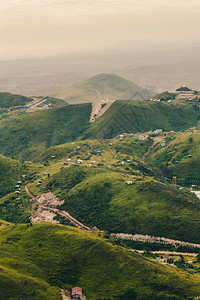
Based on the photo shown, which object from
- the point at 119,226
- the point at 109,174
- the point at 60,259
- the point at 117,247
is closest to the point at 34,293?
the point at 60,259

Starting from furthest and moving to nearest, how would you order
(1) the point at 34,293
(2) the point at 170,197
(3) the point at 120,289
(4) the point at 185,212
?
1. (2) the point at 170,197
2. (4) the point at 185,212
3. (3) the point at 120,289
4. (1) the point at 34,293

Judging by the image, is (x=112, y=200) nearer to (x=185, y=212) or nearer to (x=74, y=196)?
(x=74, y=196)

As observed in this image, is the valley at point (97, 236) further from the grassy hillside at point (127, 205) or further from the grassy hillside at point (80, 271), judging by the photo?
the grassy hillside at point (127, 205)

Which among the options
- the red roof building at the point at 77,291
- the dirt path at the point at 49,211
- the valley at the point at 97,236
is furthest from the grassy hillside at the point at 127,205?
the red roof building at the point at 77,291

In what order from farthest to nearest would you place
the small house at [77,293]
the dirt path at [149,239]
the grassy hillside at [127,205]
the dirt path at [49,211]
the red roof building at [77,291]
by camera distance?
the dirt path at [49,211] < the grassy hillside at [127,205] < the dirt path at [149,239] < the red roof building at [77,291] < the small house at [77,293]

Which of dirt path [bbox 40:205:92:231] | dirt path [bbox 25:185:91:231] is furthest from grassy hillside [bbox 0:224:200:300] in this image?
dirt path [bbox 25:185:91:231]

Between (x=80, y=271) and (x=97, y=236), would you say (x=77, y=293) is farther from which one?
(x=97, y=236)

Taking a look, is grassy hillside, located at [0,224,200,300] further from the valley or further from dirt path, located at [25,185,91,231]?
dirt path, located at [25,185,91,231]

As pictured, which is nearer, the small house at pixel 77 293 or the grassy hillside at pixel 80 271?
the grassy hillside at pixel 80 271

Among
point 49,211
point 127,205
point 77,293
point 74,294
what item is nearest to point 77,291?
point 77,293
